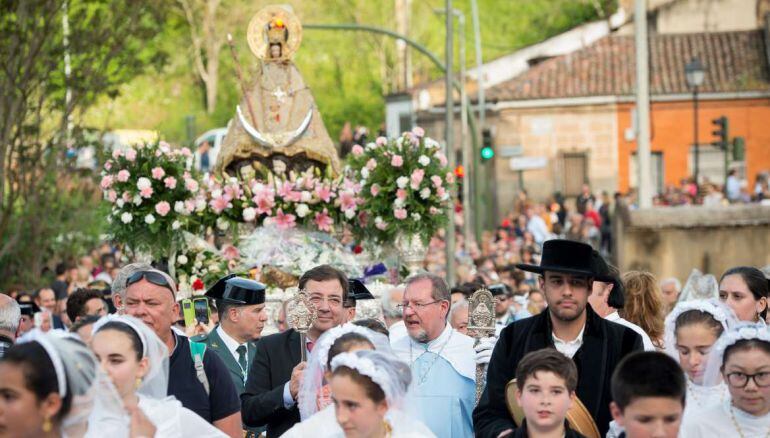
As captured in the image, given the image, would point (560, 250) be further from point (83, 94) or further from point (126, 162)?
point (83, 94)

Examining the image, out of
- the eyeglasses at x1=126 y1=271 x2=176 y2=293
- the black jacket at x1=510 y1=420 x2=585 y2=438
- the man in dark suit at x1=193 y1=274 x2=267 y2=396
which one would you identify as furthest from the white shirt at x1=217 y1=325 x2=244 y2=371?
the black jacket at x1=510 y1=420 x2=585 y2=438

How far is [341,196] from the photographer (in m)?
16.4

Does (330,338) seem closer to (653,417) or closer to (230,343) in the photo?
(653,417)

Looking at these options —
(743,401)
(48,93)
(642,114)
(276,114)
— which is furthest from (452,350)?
(642,114)

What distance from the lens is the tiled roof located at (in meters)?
50.2

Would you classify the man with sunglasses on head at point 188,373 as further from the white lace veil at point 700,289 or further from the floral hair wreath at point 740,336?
the white lace veil at point 700,289

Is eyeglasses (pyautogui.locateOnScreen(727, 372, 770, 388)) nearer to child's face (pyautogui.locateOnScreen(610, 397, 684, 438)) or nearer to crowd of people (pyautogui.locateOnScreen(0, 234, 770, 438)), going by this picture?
crowd of people (pyautogui.locateOnScreen(0, 234, 770, 438))

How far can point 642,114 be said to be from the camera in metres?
25.5

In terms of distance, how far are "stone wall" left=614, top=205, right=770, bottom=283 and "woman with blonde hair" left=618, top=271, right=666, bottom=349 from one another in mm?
14142

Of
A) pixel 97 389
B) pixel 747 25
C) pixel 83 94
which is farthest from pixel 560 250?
pixel 747 25

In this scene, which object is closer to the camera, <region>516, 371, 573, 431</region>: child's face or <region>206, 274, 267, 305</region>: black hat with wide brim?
<region>516, 371, 573, 431</region>: child's face

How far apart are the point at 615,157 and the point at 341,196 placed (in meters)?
35.4

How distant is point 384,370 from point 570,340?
4.37 feet

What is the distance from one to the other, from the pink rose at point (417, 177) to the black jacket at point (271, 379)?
6824mm
